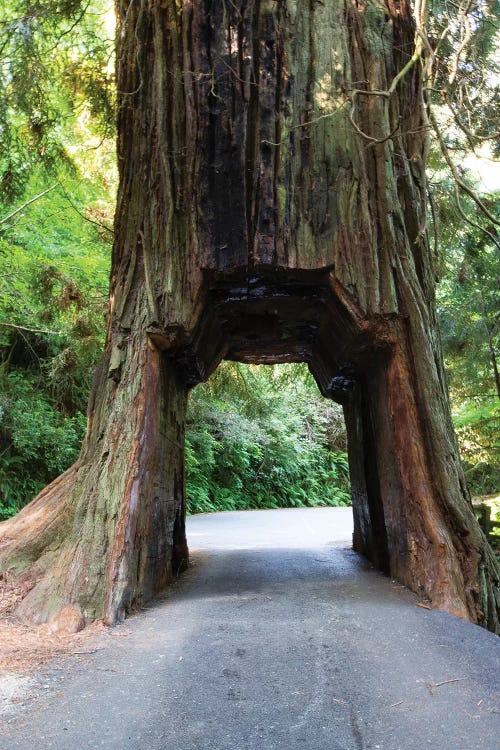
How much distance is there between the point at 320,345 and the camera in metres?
7.96

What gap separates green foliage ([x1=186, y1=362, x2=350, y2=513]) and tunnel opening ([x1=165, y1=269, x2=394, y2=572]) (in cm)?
433

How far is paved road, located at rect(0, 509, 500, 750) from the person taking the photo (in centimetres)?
275

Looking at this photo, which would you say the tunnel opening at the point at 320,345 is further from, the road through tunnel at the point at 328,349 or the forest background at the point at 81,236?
the forest background at the point at 81,236

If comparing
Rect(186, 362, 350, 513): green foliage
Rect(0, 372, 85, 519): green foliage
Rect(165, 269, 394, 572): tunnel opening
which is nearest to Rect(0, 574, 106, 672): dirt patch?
Rect(165, 269, 394, 572): tunnel opening

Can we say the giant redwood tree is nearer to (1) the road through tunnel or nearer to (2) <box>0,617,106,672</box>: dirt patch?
(1) the road through tunnel

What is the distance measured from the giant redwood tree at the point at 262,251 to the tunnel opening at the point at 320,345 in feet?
0.19

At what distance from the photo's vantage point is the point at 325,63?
5.85 meters

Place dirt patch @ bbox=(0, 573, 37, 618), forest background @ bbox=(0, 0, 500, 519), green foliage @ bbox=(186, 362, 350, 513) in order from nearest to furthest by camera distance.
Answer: dirt patch @ bbox=(0, 573, 37, 618), forest background @ bbox=(0, 0, 500, 519), green foliage @ bbox=(186, 362, 350, 513)

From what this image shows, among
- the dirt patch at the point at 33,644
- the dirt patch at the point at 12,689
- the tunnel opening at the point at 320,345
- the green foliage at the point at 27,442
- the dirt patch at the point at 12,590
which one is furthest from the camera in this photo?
the green foliage at the point at 27,442

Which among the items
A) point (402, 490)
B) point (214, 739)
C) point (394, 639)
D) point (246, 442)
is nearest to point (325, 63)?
point (402, 490)

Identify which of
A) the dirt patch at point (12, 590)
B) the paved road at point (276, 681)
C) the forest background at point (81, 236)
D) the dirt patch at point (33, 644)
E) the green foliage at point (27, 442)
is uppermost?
the forest background at point (81, 236)

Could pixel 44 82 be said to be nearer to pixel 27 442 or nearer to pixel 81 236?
pixel 81 236

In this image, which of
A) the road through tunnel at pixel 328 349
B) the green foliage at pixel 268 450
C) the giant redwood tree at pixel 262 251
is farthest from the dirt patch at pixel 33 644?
the green foliage at pixel 268 450

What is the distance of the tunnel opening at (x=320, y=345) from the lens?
5.94m
